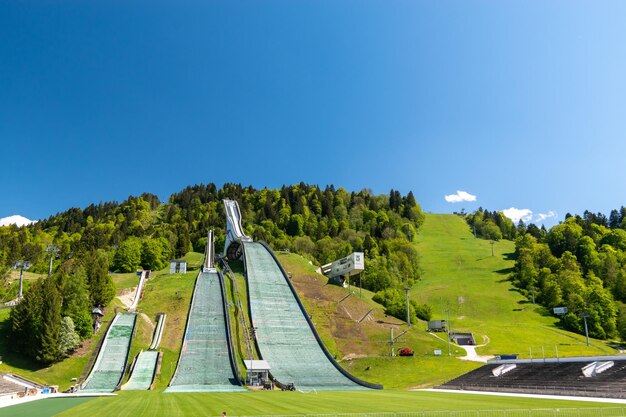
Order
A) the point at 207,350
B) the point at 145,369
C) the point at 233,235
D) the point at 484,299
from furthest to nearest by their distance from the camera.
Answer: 1. the point at 233,235
2. the point at 484,299
3. the point at 207,350
4. the point at 145,369

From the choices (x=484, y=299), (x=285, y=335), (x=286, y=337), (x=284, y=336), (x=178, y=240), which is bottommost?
(x=286, y=337)

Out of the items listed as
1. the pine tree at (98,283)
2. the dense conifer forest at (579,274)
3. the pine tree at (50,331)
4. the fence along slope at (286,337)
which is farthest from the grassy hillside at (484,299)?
the pine tree at (50,331)

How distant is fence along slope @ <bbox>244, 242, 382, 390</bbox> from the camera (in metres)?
42.9

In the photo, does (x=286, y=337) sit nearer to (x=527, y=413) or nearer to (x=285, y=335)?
(x=285, y=335)

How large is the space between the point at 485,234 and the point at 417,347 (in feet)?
408

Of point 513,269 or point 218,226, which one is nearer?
point 513,269

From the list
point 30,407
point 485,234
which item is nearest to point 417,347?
point 30,407

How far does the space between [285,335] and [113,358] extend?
64.8ft

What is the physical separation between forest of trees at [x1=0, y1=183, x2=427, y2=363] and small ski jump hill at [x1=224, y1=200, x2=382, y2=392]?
1818 cm

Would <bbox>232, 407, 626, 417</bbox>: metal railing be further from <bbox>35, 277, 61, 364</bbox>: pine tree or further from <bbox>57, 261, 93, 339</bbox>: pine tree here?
<bbox>57, 261, 93, 339</bbox>: pine tree

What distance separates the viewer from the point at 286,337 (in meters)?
53.7

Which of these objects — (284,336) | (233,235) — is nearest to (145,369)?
(284,336)

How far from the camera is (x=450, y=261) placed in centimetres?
12706

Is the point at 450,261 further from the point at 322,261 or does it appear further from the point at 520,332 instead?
the point at 520,332
